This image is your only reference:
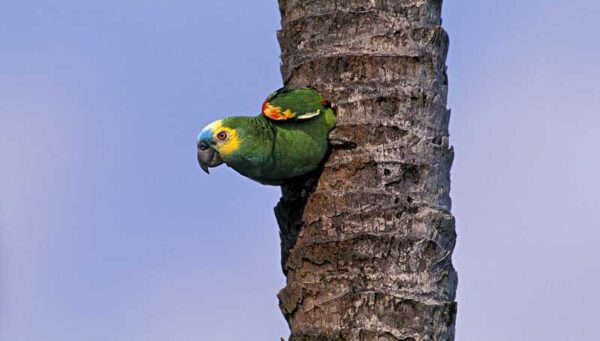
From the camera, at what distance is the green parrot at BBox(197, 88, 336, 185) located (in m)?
5.34

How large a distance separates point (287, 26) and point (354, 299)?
1.55m

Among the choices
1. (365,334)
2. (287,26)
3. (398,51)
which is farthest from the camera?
(287,26)

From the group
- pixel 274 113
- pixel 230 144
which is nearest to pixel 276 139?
pixel 274 113

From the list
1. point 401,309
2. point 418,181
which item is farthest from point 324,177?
point 401,309

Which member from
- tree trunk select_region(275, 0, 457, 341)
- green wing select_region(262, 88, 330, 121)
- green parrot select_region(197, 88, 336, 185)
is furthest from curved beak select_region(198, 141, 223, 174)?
tree trunk select_region(275, 0, 457, 341)

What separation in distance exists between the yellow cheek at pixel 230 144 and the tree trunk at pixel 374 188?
452 mm

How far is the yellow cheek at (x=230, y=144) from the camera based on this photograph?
5.66 metres

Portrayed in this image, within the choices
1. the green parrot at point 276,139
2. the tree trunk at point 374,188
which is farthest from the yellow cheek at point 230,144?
the tree trunk at point 374,188

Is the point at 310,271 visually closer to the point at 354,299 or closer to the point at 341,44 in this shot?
the point at 354,299

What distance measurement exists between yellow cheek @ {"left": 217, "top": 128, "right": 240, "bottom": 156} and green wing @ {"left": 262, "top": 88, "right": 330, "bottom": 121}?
0.23 meters

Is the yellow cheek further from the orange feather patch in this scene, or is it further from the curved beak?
the orange feather patch

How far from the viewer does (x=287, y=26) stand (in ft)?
18.1

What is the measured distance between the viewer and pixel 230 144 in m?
5.68

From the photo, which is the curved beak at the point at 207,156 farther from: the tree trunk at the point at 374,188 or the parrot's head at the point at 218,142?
the tree trunk at the point at 374,188
